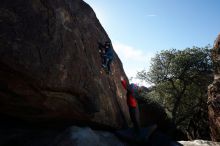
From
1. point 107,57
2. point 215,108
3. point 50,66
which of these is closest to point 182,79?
point 215,108

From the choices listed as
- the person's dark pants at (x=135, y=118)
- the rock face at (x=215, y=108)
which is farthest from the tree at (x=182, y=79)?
the person's dark pants at (x=135, y=118)

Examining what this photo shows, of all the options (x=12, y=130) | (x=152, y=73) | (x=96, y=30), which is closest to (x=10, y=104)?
(x=12, y=130)

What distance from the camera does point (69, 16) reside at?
12039mm

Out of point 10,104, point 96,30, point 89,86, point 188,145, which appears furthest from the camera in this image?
point 188,145

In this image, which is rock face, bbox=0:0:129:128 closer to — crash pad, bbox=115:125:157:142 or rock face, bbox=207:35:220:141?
crash pad, bbox=115:125:157:142

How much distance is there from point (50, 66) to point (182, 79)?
24.9 metres

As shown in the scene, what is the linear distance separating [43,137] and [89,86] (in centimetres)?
318

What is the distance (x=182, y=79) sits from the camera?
32.3 metres

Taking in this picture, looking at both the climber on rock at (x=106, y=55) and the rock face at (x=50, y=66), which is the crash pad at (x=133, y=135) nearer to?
the rock face at (x=50, y=66)

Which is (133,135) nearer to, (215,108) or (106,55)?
(106,55)

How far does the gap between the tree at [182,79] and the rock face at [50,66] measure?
2019 centimetres

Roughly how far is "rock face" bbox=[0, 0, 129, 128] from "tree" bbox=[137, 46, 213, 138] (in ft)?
66.2

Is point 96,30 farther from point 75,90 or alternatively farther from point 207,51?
point 207,51

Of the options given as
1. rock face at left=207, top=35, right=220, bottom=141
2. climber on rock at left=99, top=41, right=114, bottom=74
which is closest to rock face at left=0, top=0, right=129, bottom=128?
climber on rock at left=99, top=41, right=114, bottom=74
